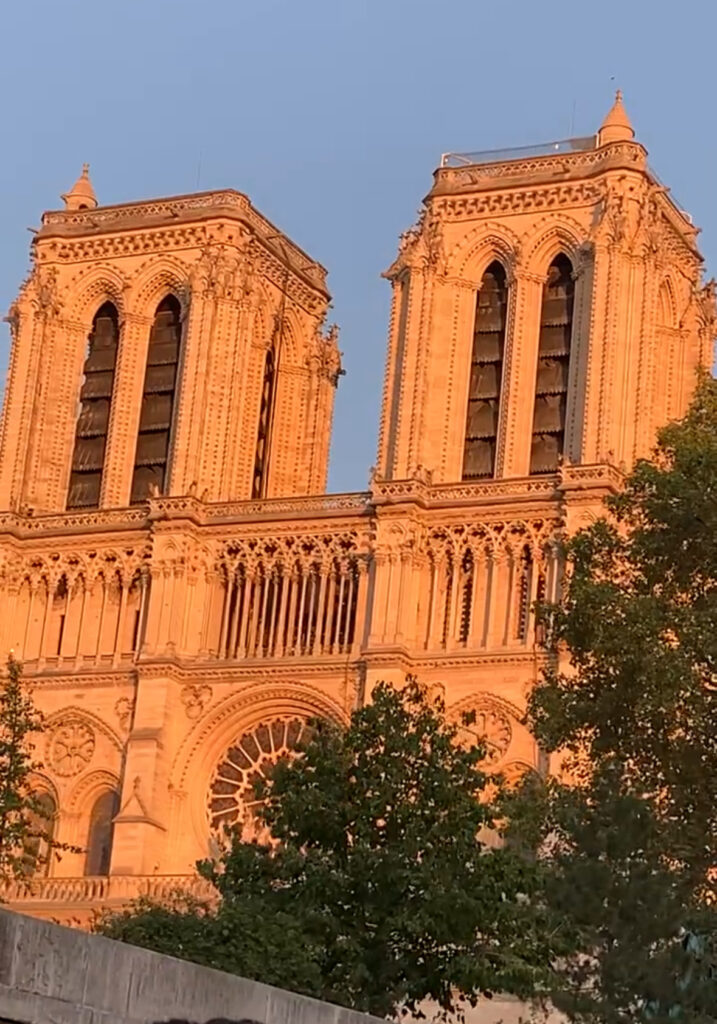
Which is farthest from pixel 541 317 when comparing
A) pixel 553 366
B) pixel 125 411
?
pixel 125 411

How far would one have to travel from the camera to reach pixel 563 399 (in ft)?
157

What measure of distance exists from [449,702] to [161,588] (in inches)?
264

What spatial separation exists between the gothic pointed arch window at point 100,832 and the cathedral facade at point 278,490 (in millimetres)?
54

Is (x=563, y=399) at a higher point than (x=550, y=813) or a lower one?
higher

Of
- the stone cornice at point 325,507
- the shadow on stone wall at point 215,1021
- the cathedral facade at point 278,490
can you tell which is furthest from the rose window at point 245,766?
the shadow on stone wall at point 215,1021

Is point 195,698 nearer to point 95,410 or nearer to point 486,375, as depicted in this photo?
point 95,410

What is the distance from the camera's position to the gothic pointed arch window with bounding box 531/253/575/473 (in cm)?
4766

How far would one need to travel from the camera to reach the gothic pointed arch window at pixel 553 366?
1876 inches

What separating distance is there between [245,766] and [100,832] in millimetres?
3348

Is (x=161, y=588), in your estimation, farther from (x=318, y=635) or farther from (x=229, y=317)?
(x=229, y=317)

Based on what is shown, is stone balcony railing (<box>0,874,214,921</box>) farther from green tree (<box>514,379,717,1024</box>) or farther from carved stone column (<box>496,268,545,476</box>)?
green tree (<box>514,379,717,1024</box>)

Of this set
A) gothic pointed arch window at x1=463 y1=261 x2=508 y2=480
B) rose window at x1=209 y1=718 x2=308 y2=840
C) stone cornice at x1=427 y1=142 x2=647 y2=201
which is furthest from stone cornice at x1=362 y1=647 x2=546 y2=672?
stone cornice at x1=427 y1=142 x2=647 y2=201

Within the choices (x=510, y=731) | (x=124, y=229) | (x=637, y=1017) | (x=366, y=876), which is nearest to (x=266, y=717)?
(x=510, y=731)

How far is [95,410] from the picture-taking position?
171 feet
